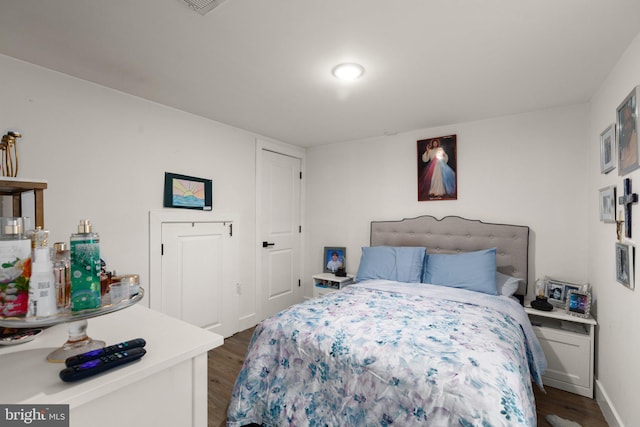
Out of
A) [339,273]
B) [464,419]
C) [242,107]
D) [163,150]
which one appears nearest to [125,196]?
[163,150]

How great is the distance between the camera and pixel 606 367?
216 centimetres

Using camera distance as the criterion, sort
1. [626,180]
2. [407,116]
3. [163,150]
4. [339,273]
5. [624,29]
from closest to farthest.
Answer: [624,29] → [626,180] → [163,150] → [407,116] → [339,273]

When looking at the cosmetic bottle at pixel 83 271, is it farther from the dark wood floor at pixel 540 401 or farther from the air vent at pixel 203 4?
the dark wood floor at pixel 540 401

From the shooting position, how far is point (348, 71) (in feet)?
7.04

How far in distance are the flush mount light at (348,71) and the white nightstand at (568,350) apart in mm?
2381

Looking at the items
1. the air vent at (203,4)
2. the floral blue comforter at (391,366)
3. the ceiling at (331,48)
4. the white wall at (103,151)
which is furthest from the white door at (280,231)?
the air vent at (203,4)

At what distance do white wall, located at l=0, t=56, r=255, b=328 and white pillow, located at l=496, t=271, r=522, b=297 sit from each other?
2905 millimetres

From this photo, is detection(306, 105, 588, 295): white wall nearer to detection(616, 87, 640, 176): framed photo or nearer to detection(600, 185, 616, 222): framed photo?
detection(600, 185, 616, 222): framed photo

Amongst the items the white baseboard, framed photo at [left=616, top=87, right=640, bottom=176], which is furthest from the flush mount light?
the white baseboard

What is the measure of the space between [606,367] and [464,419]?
1.67 metres

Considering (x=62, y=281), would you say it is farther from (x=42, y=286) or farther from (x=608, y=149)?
(x=608, y=149)

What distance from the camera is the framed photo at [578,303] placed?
2420 mm

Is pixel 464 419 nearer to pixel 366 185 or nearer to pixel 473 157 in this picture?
pixel 473 157

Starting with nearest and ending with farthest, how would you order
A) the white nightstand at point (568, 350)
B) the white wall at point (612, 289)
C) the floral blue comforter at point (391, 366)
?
the floral blue comforter at point (391, 366), the white wall at point (612, 289), the white nightstand at point (568, 350)
